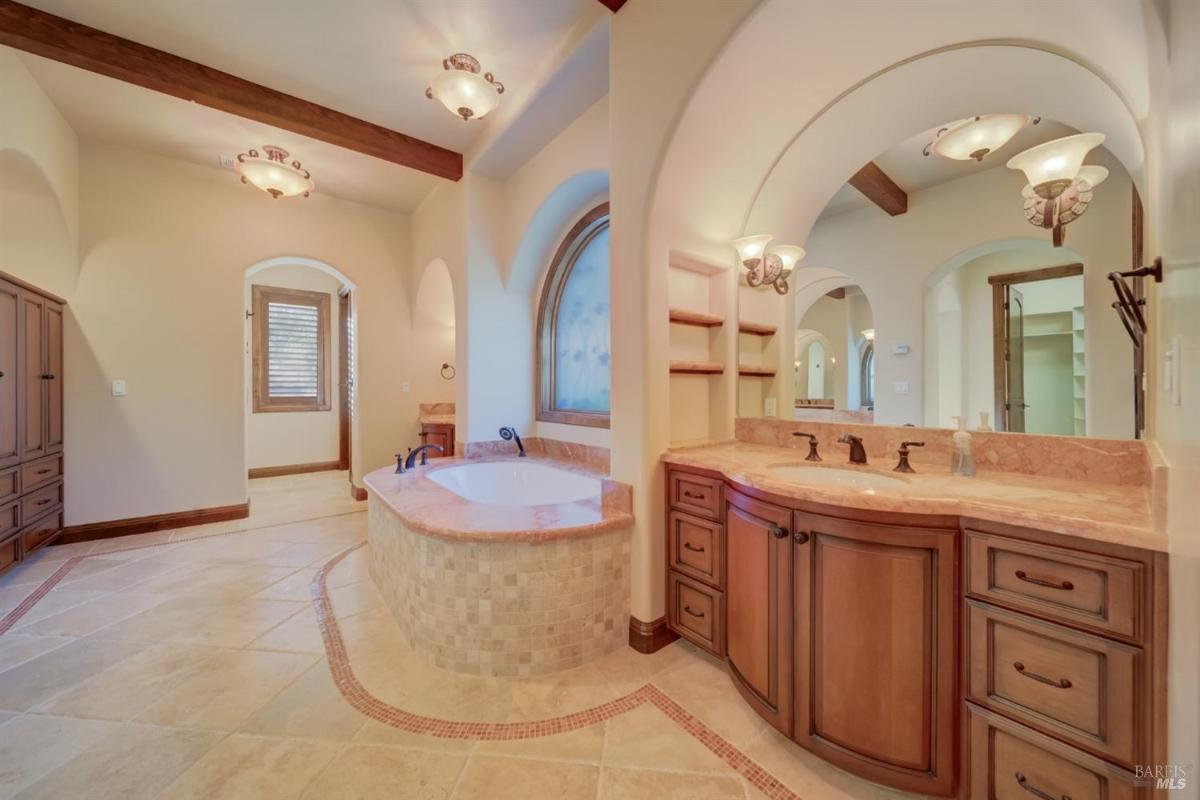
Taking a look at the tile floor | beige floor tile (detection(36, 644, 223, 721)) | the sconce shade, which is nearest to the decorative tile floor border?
the tile floor

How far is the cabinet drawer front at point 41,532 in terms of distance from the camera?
267 centimetres

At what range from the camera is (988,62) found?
4.83ft

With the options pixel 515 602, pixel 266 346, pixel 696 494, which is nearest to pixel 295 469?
pixel 266 346

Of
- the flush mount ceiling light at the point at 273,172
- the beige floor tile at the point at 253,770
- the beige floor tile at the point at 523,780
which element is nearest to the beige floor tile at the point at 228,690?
the beige floor tile at the point at 253,770

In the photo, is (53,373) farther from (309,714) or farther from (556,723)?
(556,723)

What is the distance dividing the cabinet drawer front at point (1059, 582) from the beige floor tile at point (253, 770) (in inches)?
78.2

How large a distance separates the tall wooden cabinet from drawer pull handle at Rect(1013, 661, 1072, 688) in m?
4.69

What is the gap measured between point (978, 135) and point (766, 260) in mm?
870

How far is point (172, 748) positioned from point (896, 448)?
2.80 metres

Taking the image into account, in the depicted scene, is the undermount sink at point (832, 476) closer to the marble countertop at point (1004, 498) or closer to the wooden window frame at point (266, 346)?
the marble countertop at point (1004, 498)

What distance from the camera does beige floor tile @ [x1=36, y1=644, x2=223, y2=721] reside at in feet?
4.97

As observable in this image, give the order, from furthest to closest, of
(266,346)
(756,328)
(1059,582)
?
(266,346) → (756,328) → (1059,582)

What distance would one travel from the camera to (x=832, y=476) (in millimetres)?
1722

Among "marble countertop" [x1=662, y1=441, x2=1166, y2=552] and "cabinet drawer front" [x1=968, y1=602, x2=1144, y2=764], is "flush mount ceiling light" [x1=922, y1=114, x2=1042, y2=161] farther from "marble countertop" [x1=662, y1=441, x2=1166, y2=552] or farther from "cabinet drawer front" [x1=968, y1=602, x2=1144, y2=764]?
"cabinet drawer front" [x1=968, y1=602, x2=1144, y2=764]
